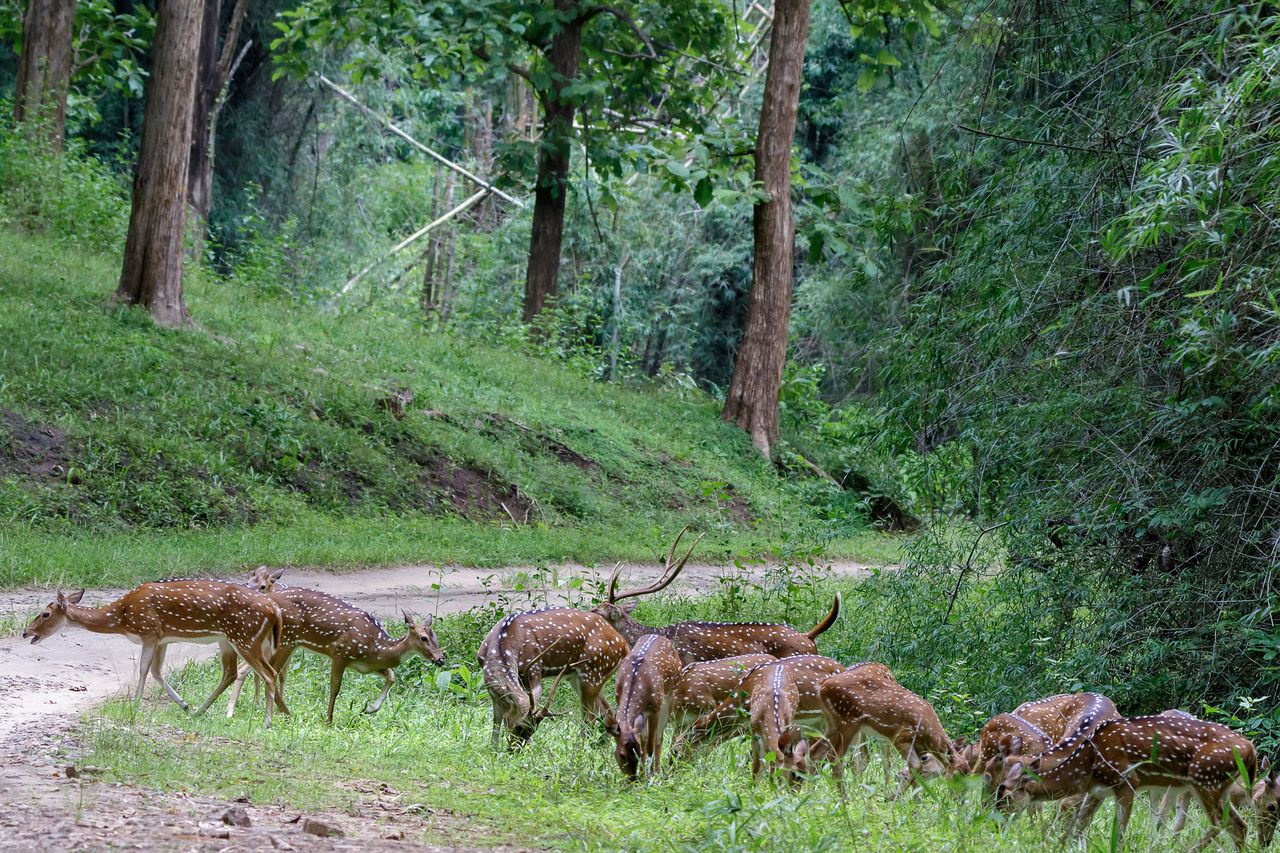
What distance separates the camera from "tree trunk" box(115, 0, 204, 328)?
1872 centimetres

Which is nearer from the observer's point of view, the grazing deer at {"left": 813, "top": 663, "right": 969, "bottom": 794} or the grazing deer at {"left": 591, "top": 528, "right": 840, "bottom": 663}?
the grazing deer at {"left": 813, "top": 663, "right": 969, "bottom": 794}

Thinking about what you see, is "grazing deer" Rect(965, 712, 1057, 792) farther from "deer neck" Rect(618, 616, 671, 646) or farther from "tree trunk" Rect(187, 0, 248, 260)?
"tree trunk" Rect(187, 0, 248, 260)

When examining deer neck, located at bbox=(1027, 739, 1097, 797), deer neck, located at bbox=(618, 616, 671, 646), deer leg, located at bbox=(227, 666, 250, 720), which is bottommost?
deer leg, located at bbox=(227, 666, 250, 720)

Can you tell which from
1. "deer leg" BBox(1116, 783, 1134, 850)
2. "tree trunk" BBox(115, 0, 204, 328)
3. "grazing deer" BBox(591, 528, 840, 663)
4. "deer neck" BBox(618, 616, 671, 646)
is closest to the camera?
"deer leg" BBox(1116, 783, 1134, 850)

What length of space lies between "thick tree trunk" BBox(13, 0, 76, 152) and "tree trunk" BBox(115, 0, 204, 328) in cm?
650

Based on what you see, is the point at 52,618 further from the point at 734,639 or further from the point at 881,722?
the point at 881,722

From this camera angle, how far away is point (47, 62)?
24.6 meters

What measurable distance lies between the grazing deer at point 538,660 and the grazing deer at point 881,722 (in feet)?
4.78

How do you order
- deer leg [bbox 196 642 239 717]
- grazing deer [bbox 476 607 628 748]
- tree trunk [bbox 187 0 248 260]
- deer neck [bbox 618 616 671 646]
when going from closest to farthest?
grazing deer [bbox 476 607 628 748] < deer leg [bbox 196 642 239 717] < deer neck [bbox 618 616 671 646] < tree trunk [bbox 187 0 248 260]

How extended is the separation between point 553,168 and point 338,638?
63.0 feet

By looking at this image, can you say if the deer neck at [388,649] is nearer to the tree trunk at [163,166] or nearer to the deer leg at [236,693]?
the deer leg at [236,693]

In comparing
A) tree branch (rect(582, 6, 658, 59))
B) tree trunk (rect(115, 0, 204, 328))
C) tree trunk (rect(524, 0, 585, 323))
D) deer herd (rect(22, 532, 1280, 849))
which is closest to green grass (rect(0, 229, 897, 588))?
tree trunk (rect(115, 0, 204, 328))

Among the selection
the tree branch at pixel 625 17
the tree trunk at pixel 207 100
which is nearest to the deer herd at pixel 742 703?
the tree branch at pixel 625 17

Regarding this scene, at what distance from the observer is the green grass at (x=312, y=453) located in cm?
1491
